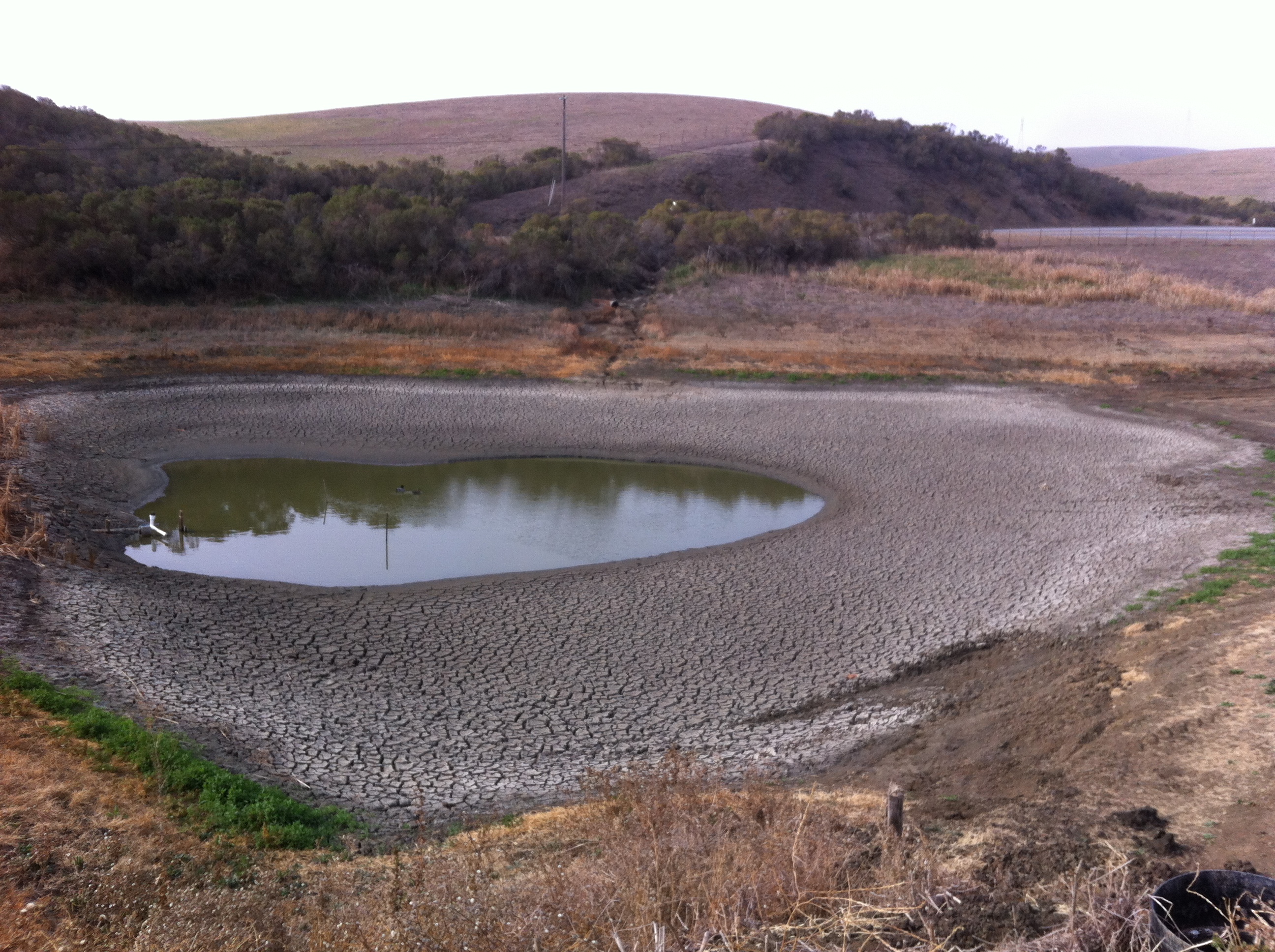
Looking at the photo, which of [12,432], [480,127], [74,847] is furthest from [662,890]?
[480,127]

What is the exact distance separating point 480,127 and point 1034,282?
146 feet

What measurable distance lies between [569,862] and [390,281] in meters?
25.2

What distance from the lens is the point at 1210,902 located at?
4109 mm

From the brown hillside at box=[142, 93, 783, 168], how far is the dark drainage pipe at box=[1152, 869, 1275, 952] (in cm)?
5237

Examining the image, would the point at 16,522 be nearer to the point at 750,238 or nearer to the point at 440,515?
the point at 440,515

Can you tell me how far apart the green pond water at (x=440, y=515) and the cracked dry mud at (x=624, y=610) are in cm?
58

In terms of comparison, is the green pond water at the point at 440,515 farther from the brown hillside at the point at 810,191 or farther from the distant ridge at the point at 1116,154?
the distant ridge at the point at 1116,154

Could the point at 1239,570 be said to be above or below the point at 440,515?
above

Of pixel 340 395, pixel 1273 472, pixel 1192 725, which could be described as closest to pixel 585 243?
pixel 340 395

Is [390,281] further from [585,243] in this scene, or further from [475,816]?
[475,816]

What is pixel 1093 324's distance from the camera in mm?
25938

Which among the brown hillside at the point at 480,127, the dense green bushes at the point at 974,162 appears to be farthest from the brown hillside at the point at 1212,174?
the brown hillside at the point at 480,127

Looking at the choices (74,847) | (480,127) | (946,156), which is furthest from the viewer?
(480,127)

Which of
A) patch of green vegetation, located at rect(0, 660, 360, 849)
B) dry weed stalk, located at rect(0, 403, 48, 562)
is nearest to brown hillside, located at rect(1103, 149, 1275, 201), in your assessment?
dry weed stalk, located at rect(0, 403, 48, 562)
